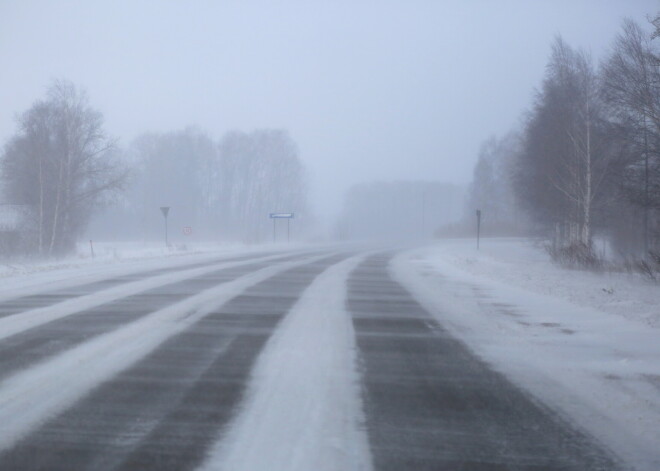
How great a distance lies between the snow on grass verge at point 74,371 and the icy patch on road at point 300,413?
→ 1615mm

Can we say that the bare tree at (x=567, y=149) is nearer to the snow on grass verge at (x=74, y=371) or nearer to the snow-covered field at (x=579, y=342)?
the snow-covered field at (x=579, y=342)

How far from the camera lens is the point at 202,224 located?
290ft

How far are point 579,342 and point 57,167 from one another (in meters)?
36.9

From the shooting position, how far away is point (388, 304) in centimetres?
1446

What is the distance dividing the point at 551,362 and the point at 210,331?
194 inches

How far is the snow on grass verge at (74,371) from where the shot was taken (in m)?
5.95

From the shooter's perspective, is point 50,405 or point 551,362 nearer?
point 50,405

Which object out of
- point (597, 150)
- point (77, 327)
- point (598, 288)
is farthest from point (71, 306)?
point (597, 150)

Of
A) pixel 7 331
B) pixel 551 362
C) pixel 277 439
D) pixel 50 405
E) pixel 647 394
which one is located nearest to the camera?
pixel 277 439

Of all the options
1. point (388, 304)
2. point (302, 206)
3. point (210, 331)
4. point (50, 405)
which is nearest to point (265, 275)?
point (388, 304)

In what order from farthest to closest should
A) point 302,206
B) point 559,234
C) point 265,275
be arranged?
point 302,206 → point 559,234 → point 265,275

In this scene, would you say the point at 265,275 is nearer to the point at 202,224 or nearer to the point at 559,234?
the point at 559,234

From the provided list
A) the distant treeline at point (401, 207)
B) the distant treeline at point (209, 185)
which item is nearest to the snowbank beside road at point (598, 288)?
the distant treeline at point (209, 185)

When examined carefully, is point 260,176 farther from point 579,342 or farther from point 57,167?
point 579,342
